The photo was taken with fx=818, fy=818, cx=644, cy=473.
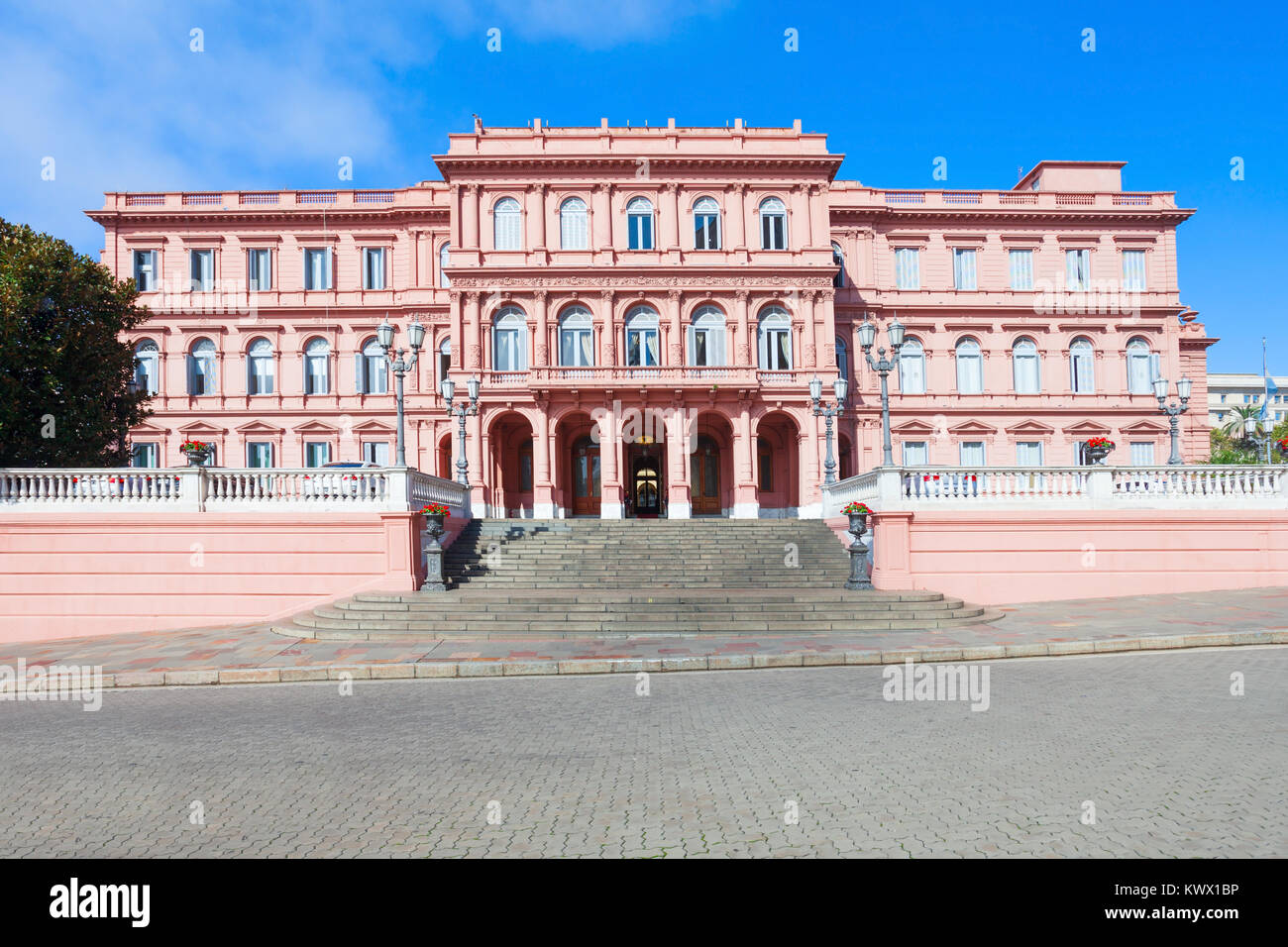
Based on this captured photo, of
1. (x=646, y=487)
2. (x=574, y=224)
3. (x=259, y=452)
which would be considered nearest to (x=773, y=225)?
(x=574, y=224)

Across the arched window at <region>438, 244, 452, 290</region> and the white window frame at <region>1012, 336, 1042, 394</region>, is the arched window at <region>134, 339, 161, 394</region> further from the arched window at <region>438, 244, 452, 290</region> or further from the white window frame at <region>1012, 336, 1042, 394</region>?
the white window frame at <region>1012, 336, 1042, 394</region>

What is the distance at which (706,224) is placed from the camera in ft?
104

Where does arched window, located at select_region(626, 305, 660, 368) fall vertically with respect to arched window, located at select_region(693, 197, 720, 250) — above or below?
below

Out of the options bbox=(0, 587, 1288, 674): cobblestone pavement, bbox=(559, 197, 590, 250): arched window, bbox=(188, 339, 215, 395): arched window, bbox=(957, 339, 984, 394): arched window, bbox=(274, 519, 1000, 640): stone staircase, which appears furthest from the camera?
bbox=(957, 339, 984, 394): arched window

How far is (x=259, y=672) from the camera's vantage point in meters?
10.9

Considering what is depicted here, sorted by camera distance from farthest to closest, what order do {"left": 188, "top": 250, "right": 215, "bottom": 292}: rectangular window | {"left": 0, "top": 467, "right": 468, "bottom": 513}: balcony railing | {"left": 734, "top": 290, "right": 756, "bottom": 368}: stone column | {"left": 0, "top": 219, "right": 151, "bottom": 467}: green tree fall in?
{"left": 188, "top": 250, "right": 215, "bottom": 292}: rectangular window
{"left": 734, "top": 290, "right": 756, "bottom": 368}: stone column
{"left": 0, "top": 219, "right": 151, "bottom": 467}: green tree
{"left": 0, "top": 467, "right": 468, "bottom": 513}: balcony railing

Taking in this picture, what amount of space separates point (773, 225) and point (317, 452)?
2084 centimetres

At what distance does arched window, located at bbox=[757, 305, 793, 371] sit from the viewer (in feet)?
102

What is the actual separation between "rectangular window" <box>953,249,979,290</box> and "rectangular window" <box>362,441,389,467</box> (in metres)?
25.7

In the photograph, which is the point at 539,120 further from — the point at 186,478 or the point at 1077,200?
the point at 1077,200

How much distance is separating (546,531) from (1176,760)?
656 inches

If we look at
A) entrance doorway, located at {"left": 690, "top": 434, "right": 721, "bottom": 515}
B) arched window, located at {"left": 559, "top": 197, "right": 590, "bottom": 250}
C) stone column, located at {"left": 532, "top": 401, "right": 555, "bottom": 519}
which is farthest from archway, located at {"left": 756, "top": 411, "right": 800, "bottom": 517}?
arched window, located at {"left": 559, "top": 197, "right": 590, "bottom": 250}

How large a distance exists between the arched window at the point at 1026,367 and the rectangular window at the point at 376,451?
27.2 m
